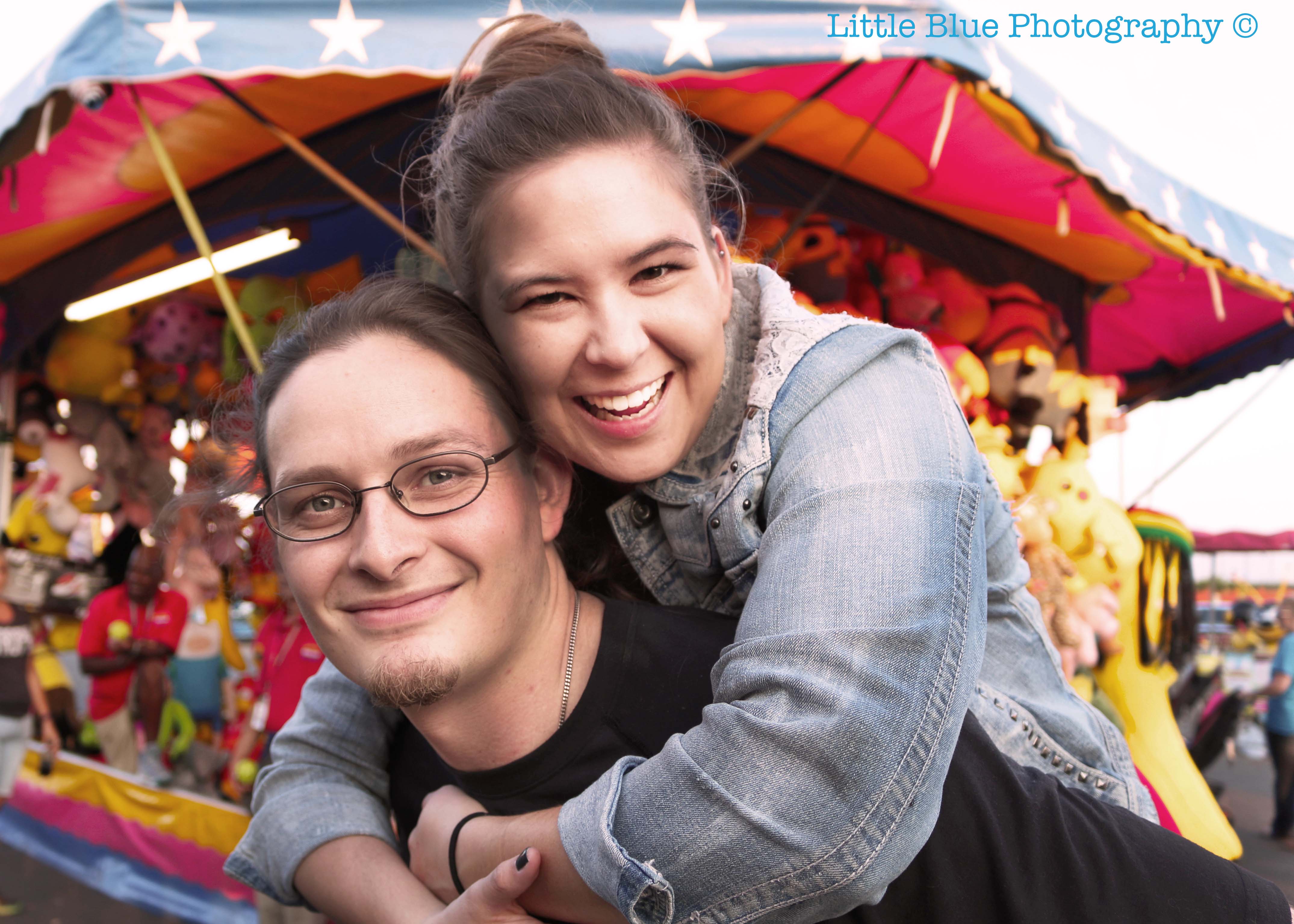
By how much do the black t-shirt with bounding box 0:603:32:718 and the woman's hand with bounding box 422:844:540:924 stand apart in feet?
15.3

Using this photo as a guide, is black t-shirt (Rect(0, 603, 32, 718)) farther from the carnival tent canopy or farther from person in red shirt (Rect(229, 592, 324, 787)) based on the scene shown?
the carnival tent canopy

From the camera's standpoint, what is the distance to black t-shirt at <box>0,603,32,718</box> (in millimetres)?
A: 4680

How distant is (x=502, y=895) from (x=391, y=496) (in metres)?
0.54

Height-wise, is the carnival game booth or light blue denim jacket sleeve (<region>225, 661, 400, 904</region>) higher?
the carnival game booth

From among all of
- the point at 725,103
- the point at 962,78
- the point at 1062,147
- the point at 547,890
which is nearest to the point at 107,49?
the point at 725,103

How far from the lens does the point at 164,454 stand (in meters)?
6.20

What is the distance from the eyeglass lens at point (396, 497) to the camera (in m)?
1.29

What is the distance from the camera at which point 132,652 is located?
17.6 feet

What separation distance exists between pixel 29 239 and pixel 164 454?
6.80 ft

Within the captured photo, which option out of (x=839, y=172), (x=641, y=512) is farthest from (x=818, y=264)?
(x=641, y=512)

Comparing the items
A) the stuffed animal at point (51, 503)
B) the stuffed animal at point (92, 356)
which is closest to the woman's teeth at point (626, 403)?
the stuffed animal at point (92, 356)

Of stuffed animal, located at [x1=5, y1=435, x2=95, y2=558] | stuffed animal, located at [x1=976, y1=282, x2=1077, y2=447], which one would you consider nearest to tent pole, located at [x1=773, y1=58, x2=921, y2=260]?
stuffed animal, located at [x1=976, y1=282, x2=1077, y2=447]

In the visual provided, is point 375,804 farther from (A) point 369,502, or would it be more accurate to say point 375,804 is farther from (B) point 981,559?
(B) point 981,559

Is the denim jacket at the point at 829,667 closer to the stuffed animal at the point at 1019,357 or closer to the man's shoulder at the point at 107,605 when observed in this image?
the stuffed animal at the point at 1019,357
